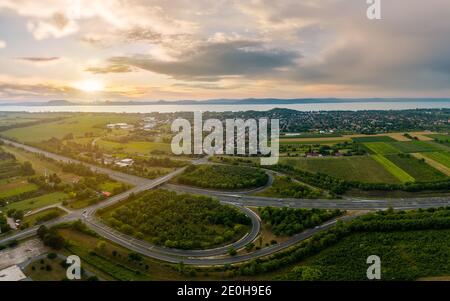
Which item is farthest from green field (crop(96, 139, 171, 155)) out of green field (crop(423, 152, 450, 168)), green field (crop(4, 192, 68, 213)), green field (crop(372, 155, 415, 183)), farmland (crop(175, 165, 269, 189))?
green field (crop(423, 152, 450, 168))

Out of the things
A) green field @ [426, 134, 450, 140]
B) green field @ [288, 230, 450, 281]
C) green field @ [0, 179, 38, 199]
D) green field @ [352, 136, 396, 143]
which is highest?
green field @ [426, 134, 450, 140]

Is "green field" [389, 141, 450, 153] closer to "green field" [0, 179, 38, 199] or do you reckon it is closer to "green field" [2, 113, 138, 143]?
"green field" [0, 179, 38, 199]

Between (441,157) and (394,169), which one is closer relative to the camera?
(394,169)

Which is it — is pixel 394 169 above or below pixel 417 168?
below

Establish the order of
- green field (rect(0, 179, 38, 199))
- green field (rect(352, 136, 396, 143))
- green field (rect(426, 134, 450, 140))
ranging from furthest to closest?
1. green field (rect(426, 134, 450, 140))
2. green field (rect(352, 136, 396, 143))
3. green field (rect(0, 179, 38, 199))

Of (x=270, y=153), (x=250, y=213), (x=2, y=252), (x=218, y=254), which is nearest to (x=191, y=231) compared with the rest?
(x=218, y=254)

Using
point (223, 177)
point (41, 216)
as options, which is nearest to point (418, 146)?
point (223, 177)

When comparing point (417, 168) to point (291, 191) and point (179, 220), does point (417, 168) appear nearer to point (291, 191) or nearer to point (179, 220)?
point (291, 191)
